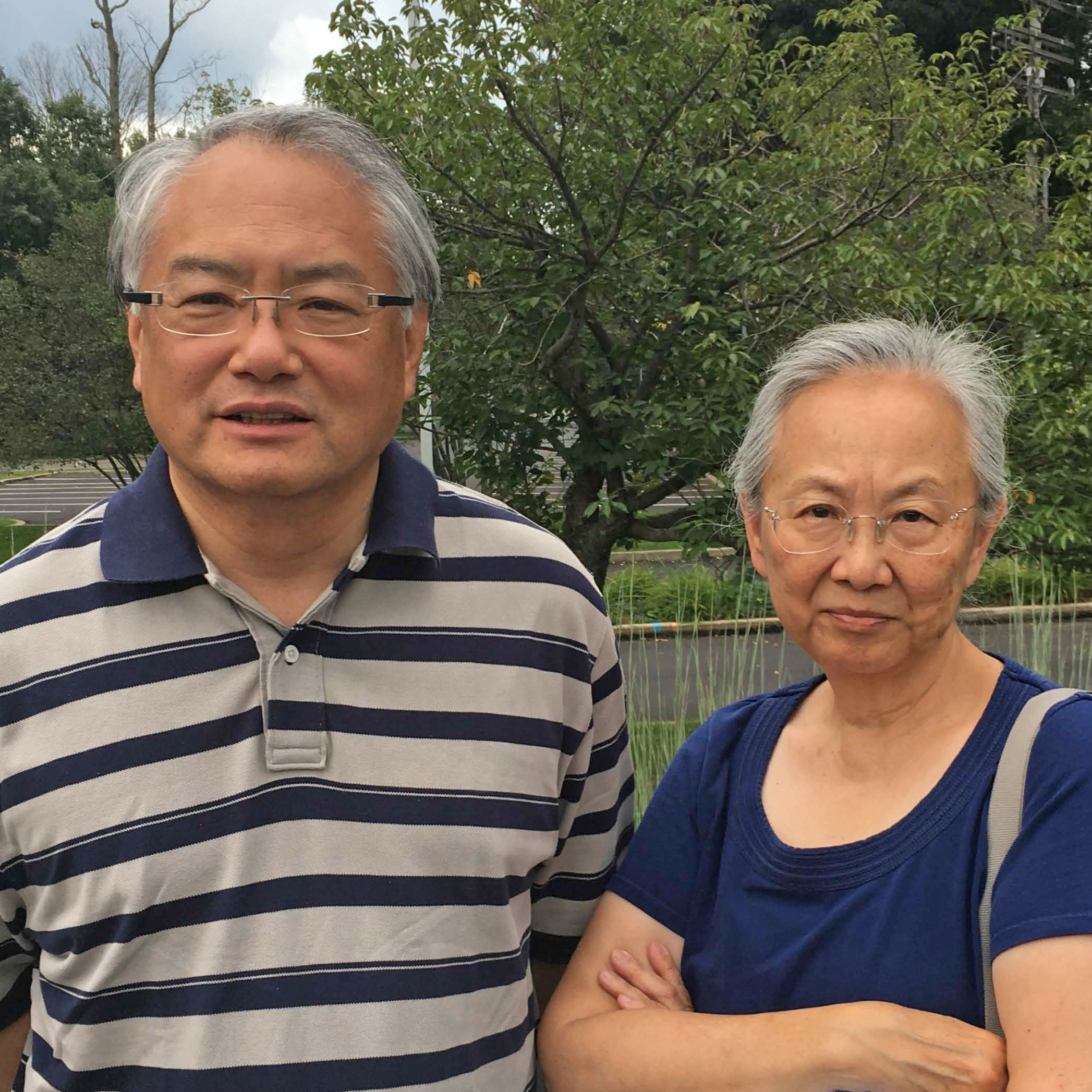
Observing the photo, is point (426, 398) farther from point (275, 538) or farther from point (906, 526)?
point (906, 526)

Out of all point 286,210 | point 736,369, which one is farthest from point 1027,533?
point 286,210

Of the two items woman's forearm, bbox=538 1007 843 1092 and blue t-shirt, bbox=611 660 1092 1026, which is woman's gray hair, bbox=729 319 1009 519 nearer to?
blue t-shirt, bbox=611 660 1092 1026

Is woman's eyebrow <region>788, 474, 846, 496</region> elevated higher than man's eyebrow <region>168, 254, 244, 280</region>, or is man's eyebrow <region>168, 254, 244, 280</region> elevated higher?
man's eyebrow <region>168, 254, 244, 280</region>

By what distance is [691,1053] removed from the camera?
1516 millimetres

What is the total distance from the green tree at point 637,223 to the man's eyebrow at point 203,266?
3.86 meters

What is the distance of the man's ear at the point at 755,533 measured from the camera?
1.69 m

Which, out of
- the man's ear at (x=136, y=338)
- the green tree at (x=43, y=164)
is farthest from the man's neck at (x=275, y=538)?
the green tree at (x=43, y=164)

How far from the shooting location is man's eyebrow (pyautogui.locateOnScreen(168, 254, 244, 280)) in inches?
64.2

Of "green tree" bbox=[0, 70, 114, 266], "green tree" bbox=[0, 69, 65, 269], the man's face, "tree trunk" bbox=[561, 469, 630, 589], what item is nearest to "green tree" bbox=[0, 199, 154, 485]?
"green tree" bbox=[0, 70, 114, 266]

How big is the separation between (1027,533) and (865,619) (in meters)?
3.44

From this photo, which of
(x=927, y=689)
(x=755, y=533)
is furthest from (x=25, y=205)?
(x=927, y=689)

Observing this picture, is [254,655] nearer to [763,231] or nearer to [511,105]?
[511,105]

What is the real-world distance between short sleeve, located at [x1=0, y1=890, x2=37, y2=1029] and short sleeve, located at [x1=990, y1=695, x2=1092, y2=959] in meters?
1.38

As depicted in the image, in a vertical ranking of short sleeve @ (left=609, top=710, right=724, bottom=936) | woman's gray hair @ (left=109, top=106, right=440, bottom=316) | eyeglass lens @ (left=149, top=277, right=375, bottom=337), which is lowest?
short sleeve @ (left=609, top=710, right=724, bottom=936)
